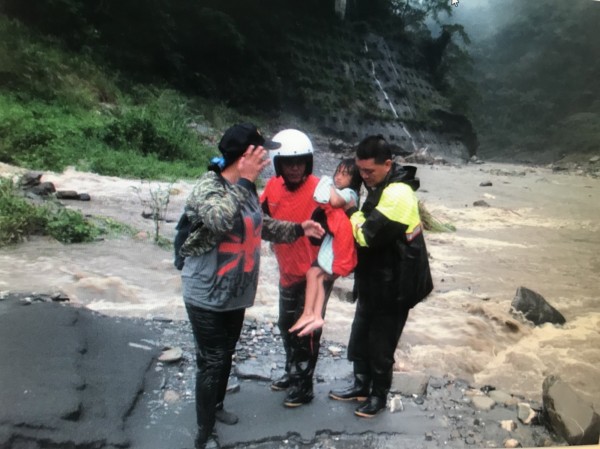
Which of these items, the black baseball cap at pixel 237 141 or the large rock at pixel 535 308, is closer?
the black baseball cap at pixel 237 141

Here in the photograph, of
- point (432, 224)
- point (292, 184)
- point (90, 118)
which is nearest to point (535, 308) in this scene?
point (432, 224)

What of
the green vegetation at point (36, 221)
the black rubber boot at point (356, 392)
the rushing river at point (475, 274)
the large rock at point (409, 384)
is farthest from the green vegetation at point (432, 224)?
the green vegetation at point (36, 221)

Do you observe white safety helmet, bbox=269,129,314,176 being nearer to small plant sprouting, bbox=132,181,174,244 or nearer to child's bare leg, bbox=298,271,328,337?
child's bare leg, bbox=298,271,328,337

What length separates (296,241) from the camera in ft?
6.64

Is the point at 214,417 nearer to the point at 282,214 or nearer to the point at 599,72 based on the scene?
the point at 282,214

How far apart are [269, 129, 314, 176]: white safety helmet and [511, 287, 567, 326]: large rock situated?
1.49m

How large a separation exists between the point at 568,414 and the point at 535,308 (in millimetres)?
546

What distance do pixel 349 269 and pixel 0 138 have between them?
1.42 metres

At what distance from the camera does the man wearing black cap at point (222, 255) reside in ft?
5.51

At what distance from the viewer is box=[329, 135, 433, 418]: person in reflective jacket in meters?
1.88

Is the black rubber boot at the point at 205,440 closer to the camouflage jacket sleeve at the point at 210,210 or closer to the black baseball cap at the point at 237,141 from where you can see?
the camouflage jacket sleeve at the point at 210,210

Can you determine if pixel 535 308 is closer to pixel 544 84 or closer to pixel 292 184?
pixel 544 84

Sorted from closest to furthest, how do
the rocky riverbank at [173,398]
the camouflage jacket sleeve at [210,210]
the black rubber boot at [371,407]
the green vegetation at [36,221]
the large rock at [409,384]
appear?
the camouflage jacket sleeve at [210,210]
the rocky riverbank at [173,398]
the green vegetation at [36,221]
the black rubber boot at [371,407]
the large rock at [409,384]

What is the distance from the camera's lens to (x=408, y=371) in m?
2.49
